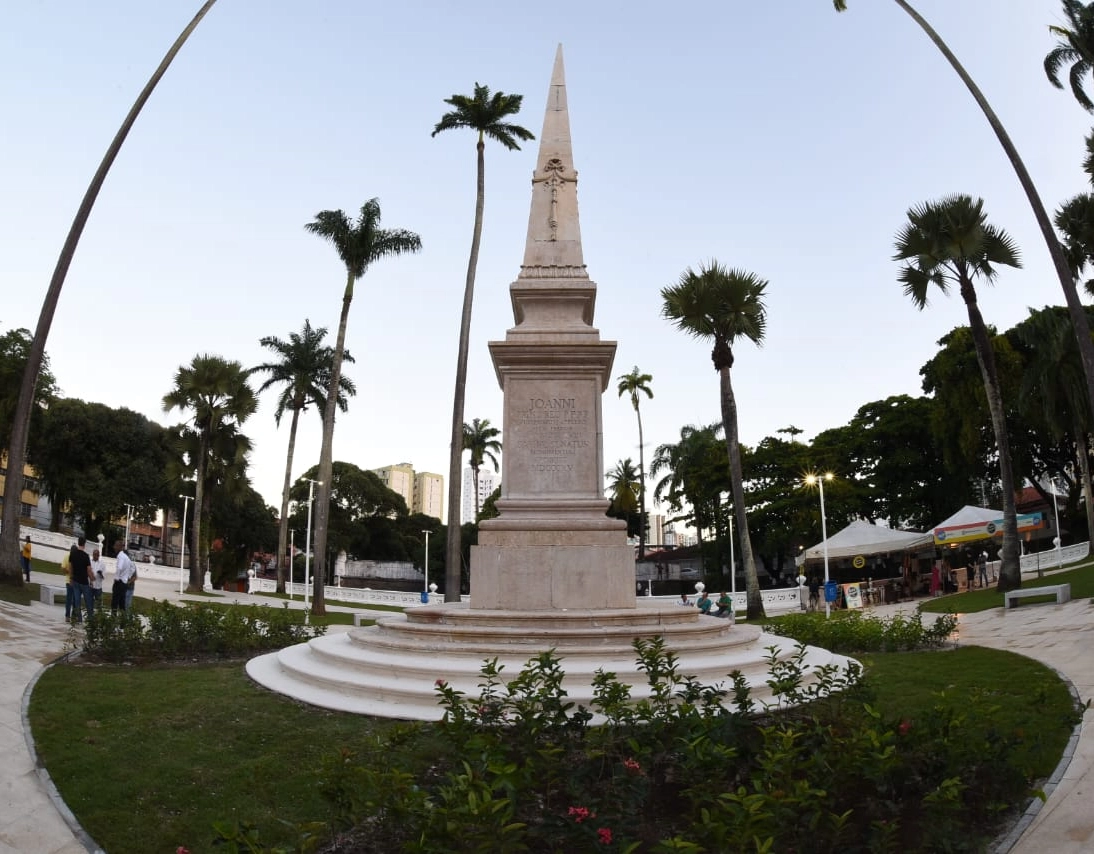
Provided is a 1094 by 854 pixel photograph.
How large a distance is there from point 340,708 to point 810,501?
42.1m

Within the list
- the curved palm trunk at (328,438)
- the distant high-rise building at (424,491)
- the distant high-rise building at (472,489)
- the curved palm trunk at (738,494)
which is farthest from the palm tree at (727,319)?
the distant high-rise building at (424,491)

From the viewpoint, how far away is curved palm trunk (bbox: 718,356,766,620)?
80.3 feet

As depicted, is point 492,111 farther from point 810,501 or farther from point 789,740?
point 789,740

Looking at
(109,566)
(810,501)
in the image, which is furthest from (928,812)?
(810,501)

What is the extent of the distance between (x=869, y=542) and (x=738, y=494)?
25.8ft

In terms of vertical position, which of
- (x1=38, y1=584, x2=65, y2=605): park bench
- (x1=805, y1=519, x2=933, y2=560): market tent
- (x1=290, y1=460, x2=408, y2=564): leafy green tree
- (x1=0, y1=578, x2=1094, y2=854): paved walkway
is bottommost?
(x1=0, y1=578, x2=1094, y2=854): paved walkway

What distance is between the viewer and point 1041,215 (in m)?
15.0

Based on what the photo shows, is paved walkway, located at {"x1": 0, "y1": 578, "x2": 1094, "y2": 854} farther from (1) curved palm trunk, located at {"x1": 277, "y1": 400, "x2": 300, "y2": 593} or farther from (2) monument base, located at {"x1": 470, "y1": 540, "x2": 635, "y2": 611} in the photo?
(1) curved palm trunk, located at {"x1": 277, "y1": 400, "x2": 300, "y2": 593}

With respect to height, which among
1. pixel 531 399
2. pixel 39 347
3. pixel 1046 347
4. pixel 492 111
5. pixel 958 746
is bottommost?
pixel 958 746

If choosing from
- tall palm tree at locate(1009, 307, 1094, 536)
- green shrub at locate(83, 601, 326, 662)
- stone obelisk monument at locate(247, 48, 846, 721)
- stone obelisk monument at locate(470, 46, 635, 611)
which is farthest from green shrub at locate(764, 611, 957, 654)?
tall palm tree at locate(1009, 307, 1094, 536)

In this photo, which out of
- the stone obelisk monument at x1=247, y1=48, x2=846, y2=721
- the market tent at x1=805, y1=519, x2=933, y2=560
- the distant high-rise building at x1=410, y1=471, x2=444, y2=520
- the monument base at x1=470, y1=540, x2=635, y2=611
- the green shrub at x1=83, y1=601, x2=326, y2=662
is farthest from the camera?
the distant high-rise building at x1=410, y1=471, x2=444, y2=520

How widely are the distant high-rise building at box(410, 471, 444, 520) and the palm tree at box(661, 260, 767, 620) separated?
4837 inches

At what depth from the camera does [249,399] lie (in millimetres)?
42188

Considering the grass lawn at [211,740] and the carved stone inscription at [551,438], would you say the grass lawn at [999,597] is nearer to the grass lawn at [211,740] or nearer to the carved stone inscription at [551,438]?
the carved stone inscription at [551,438]
